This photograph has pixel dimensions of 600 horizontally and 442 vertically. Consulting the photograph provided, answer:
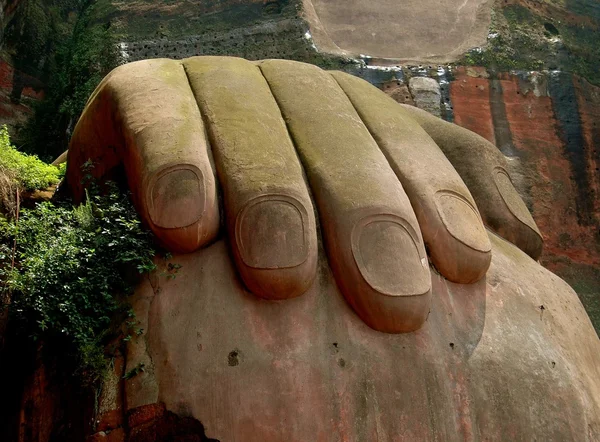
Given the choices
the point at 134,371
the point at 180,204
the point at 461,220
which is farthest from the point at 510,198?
the point at 134,371

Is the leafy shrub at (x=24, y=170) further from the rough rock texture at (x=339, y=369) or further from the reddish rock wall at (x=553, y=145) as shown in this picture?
the reddish rock wall at (x=553, y=145)

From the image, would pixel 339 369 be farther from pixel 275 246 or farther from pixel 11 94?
pixel 11 94

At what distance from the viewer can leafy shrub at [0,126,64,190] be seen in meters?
5.20

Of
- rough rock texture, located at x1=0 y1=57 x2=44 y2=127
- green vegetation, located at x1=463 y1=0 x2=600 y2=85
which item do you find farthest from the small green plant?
rough rock texture, located at x1=0 y1=57 x2=44 y2=127

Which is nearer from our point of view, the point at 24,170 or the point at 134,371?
the point at 134,371

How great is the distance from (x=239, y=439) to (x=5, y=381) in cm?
148

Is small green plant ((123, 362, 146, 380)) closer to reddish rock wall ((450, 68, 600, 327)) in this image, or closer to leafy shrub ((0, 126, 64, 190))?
leafy shrub ((0, 126, 64, 190))

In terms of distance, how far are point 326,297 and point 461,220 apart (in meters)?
0.90

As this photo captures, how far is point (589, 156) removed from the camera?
28.1ft

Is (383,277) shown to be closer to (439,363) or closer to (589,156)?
(439,363)

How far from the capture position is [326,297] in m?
4.00

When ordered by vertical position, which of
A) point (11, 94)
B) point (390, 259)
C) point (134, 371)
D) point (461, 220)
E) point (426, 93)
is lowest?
point (11, 94)

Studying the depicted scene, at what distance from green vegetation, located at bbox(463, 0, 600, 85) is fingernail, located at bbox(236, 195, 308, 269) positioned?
6121 millimetres

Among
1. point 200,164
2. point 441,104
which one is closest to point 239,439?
point 200,164
